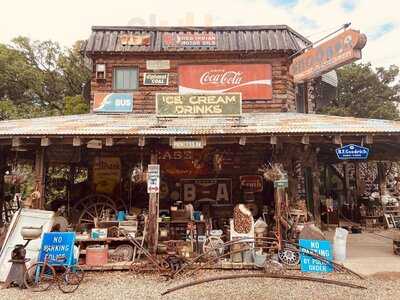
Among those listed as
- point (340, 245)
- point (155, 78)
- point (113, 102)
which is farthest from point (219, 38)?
point (340, 245)

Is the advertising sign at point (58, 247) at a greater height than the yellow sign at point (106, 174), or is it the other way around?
the yellow sign at point (106, 174)

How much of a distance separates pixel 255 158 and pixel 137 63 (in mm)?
6162

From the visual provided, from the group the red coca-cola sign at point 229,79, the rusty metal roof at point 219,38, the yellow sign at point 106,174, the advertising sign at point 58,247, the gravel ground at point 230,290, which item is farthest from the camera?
the rusty metal roof at point 219,38

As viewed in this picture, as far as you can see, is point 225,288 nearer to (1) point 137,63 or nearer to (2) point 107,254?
(2) point 107,254

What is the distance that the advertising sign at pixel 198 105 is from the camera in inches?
412

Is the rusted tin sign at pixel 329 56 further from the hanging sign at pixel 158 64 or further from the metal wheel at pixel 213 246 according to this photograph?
the metal wheel at pixel 213 246

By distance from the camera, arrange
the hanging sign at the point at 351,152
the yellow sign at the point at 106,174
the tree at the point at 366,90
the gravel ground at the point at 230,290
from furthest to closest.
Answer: the tree at the point at 366,90
the yellow sign at the point at 106,174
the hanging sign at the point at 351,152
the gravel ground at the point at 230,290

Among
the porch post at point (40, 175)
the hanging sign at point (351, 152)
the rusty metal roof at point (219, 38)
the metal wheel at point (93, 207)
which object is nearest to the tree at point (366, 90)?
the rusty metal roof at point (219, 38)

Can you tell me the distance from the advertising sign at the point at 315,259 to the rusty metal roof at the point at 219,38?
8.37m

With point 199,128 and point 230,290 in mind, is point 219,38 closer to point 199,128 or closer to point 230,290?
point 199,128

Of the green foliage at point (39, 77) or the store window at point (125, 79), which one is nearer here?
the store window at point (125, 79)

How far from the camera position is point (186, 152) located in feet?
40.7

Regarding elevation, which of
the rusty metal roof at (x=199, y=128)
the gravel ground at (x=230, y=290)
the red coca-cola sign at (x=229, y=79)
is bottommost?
the gravel ground at (x=230, y=290)

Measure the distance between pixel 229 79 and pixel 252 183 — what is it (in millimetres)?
4390
